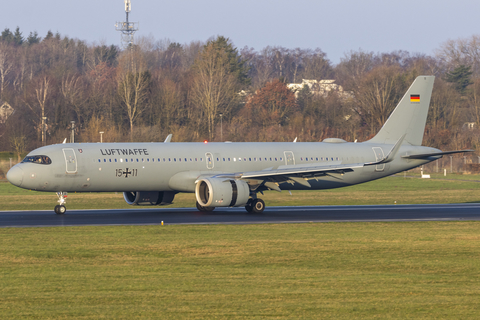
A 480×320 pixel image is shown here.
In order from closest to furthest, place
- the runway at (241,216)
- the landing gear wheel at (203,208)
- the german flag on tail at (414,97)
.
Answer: the runway at (241,216)
the landing gear wheel at (203,208)
the german flag on tail at (414,97)

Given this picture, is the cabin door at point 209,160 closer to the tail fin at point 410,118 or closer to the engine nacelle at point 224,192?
the engine nacelle at point 224,192

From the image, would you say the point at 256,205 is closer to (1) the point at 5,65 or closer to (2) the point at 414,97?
(2) the point at 414,97

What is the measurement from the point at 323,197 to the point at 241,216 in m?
16.7

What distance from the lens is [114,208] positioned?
39750 mm

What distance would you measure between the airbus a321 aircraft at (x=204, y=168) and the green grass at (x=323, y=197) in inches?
171

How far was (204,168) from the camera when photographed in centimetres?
3666

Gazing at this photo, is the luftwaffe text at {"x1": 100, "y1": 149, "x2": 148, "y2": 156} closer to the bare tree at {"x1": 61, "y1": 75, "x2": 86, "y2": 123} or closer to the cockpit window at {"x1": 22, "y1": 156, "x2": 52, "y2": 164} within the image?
the cockpit window at {"x1": 22, "y1": 156, "x2": 52, "y2": 164}

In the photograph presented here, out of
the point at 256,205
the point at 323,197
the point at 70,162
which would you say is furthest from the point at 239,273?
the point at 323,197

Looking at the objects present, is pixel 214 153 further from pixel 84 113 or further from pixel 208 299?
pixel 84 113

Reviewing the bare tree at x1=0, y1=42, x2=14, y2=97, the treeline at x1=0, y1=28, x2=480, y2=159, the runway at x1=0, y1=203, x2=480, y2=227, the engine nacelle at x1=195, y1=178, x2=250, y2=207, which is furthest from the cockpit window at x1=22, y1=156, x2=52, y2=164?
the bare tree at x1=0, y1=42, x2=14, y2=97

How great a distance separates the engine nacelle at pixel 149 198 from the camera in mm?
36812

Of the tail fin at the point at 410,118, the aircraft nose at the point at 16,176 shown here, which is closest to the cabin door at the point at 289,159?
the tail fin at the point at 410,118

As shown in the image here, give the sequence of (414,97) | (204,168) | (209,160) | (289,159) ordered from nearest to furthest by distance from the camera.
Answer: (204,168) < (209,160) < (289,159) < (414,97)

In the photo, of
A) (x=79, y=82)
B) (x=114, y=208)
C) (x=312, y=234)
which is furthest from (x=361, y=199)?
(x=79, y=82)
